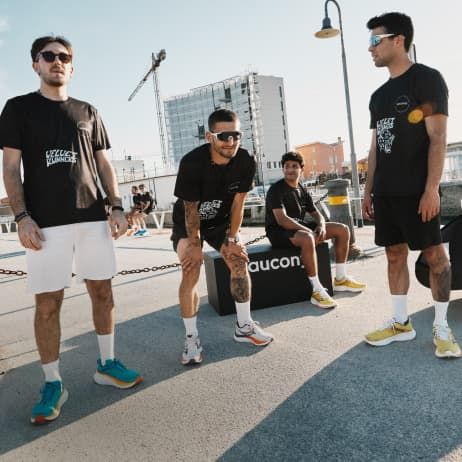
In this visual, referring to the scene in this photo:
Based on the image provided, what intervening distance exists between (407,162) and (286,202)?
201 centimetres

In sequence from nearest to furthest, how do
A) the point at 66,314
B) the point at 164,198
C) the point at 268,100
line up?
the point at 66,314 < the point at 164,198 < the point at 268,100

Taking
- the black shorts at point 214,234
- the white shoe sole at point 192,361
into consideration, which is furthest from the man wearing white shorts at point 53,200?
the black shorts at point 214,234

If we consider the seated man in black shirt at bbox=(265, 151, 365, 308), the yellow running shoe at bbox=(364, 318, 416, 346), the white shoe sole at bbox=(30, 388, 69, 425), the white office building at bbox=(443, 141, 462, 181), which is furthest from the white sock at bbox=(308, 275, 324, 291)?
the white office building at bbox=(443, 141, 462, 181)

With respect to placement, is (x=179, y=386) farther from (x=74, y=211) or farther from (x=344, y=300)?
(x=344, y=300)

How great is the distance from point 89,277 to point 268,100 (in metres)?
111

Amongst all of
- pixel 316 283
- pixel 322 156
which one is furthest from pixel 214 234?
pixel 322 156

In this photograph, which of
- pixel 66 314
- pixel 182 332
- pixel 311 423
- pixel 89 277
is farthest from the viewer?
pixel 66 314

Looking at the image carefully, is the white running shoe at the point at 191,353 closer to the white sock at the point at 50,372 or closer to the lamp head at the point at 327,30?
the white sock at the point at 50,372

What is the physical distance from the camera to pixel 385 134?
3.19 meters

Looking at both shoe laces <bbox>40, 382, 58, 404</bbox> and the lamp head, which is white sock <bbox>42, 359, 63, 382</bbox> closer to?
shoe laces <bbox>40, 382, 58, 404</bbox>

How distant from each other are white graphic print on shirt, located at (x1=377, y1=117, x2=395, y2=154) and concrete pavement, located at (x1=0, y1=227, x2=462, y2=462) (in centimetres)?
154

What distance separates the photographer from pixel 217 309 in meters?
4.60

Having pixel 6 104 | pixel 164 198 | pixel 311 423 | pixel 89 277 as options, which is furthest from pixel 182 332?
pixel 164 198

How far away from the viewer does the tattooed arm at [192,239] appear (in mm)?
3350
